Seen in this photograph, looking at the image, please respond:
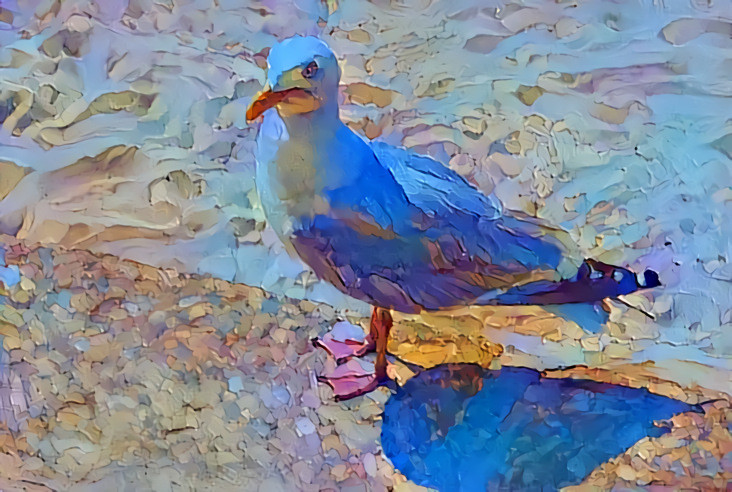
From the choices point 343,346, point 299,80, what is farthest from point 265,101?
point 343,346

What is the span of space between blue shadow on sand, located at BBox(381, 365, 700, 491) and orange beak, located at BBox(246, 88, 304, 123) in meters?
0.29

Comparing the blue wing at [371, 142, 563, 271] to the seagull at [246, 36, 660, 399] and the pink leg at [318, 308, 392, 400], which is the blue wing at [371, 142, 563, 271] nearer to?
the seagull at [246, 36, 660, 399]

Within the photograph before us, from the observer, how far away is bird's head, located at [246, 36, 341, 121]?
607 mm

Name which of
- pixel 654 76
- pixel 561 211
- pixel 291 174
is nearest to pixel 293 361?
pixel 291 174

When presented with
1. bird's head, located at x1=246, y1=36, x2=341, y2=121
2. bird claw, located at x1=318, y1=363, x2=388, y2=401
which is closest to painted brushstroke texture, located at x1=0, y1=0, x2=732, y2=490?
bird claw, located at x1=318, y1=363, x2=388, y2=401

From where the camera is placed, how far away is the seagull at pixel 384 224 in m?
0.62

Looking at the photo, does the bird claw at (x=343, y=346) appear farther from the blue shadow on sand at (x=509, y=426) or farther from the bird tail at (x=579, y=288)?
the bird tail at (x=579, y=288)

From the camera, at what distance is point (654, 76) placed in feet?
2.53

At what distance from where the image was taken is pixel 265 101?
60cm

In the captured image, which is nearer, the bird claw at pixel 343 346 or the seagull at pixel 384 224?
the seagull at pixel 384 224

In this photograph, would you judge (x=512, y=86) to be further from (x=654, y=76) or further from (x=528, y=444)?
(x=528, y=444)

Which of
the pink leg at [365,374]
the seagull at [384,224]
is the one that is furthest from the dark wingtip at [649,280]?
the pink leg at [365,374]

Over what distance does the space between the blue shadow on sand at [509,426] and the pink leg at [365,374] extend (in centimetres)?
3

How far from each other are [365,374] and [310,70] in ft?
0.97
